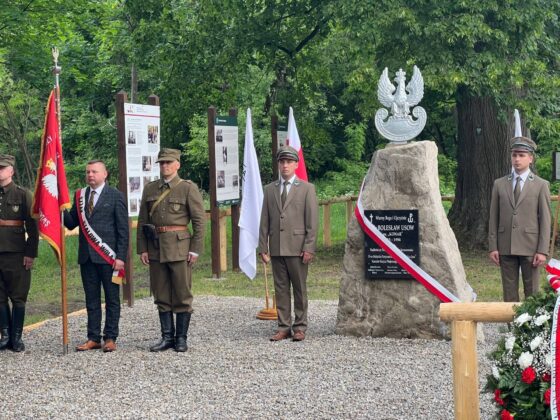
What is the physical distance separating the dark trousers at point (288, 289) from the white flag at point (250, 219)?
4.60ft

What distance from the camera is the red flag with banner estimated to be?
8.95 m

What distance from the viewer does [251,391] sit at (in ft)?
24.0

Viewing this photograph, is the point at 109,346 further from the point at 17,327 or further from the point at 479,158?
the point at 479,158

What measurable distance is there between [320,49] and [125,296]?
29.1 feet

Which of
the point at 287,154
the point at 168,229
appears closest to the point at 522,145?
the point at 287,154

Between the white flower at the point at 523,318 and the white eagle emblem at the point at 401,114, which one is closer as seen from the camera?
the white flower at the point at 523,318

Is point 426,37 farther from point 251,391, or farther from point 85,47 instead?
point 85,47

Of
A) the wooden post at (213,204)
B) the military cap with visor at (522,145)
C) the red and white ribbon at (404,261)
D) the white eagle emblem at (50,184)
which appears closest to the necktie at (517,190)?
the military cap with visor at (522,145)

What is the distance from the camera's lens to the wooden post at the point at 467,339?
477 centimetres

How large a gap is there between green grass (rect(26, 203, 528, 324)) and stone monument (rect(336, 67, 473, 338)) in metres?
3.21

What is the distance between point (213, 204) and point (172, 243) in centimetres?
583

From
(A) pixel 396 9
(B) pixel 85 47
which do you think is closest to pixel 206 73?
(A) pixel 396 9

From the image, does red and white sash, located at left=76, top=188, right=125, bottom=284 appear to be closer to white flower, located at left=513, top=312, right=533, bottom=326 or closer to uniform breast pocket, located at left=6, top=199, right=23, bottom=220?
uniform breast pocket, located at left=6, top=199, right=23, bottom=220

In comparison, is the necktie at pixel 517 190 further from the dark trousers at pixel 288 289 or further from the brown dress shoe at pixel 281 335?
the brown dress shoe at pixel 281 335
